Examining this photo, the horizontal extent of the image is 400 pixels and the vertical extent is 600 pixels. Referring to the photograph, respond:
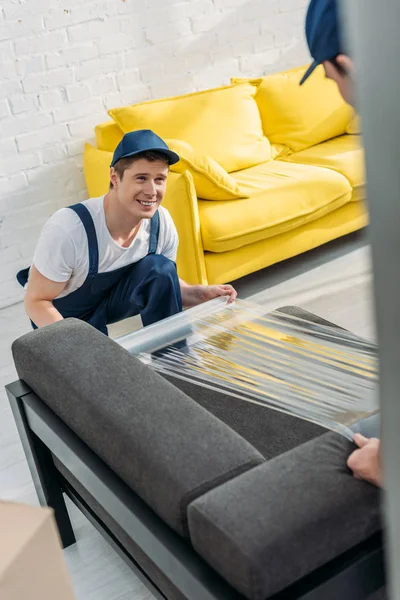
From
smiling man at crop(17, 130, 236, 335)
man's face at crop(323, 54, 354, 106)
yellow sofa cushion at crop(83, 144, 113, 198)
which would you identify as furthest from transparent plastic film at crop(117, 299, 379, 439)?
yellow sofa cushion at crop(83, 144, 113, 198)

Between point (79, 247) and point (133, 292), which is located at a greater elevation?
point (79, 247)

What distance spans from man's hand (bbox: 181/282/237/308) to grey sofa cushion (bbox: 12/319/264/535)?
0.73 m

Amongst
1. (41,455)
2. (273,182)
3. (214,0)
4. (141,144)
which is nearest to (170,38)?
(214,0)

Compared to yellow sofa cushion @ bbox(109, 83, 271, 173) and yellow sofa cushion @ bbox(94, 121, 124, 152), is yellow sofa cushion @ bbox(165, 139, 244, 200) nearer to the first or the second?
yellow sofa cushion @ bbox(109, 83, 271, 173)

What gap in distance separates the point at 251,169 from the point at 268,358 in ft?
7.58

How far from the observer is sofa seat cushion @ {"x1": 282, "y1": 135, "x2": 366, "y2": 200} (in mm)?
4082

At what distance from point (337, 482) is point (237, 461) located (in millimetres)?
203

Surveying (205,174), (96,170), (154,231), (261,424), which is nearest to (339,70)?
(261,424)

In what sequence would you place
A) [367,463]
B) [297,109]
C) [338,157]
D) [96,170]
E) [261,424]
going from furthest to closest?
[297,109], [338,157], [96,170], [261,424], [367,463]

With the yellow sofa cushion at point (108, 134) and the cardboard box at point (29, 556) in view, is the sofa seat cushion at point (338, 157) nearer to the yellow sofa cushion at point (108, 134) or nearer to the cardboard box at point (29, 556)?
the yellow sofa cushion at point (108, 134)

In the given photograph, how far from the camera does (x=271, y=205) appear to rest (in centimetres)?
377

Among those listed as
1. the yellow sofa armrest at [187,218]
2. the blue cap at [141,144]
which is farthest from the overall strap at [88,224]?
the yellow sofa armrest at [187,218]

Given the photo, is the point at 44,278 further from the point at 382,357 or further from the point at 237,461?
the point at 382,357

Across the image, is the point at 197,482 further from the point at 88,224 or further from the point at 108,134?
the point at 108,134
